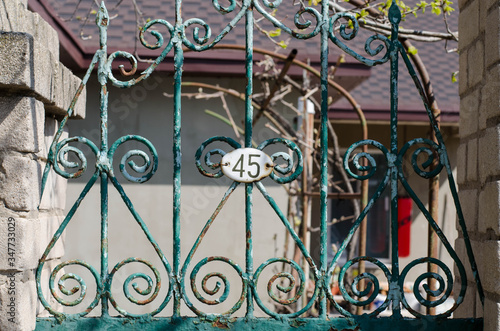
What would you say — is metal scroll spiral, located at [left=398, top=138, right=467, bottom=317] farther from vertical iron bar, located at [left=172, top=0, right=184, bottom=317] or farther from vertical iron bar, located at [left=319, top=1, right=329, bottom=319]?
vertical iron bar, located at [left=172, top=0, right=184, bottom=317]

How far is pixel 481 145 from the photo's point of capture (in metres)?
2.34

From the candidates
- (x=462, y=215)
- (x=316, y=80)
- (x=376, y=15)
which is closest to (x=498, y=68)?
(x=462, y=215)

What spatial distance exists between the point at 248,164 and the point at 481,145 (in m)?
0.85

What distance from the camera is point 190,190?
6332 mm

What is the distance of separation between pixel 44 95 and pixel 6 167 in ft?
0.96

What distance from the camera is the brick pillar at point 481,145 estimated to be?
220cm

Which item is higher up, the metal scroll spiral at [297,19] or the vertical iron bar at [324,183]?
the metal scroll spiral at [297,19]

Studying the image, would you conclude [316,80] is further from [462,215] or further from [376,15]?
[462,215]

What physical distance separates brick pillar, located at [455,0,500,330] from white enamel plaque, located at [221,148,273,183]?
0.77 meters

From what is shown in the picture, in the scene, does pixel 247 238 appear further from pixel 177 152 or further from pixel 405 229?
pixel 405 229

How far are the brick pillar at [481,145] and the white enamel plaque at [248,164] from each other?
0.77 metres

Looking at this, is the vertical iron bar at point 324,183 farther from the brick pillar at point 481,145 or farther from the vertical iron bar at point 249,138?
the brick pillar at point 481,145

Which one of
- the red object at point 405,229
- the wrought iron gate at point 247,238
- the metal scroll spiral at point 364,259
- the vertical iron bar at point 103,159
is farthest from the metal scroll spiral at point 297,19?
the red object at point 405,229

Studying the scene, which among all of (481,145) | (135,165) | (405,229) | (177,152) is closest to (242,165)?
(177,152)
